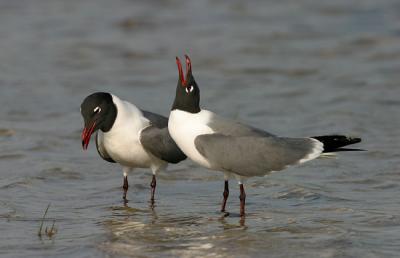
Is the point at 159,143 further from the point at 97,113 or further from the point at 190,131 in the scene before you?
the point at 190,131

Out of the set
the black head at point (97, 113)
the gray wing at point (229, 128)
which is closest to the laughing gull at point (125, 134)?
the black head at point (97, 113)

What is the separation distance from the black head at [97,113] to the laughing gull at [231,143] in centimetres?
72

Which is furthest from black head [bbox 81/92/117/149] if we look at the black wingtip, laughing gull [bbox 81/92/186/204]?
the black wingtip

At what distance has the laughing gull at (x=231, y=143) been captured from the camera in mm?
7902

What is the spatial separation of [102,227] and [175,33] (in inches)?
415

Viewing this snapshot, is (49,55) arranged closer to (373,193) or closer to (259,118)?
(259,118)

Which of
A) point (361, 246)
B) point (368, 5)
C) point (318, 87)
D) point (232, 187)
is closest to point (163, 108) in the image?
point (318, 87)

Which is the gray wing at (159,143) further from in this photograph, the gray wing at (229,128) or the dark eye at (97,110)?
the gray wing at (229,128)

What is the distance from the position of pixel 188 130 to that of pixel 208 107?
5126mm

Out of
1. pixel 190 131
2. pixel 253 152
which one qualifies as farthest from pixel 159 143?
pixel 253 152

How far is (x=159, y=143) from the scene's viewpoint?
28.0ft

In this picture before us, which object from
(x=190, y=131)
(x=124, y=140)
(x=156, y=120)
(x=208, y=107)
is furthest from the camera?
(x=208, y=107)

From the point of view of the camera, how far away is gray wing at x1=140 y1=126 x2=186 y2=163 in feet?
28.0

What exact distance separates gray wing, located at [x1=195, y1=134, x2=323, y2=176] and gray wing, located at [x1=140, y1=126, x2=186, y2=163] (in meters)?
0.71
